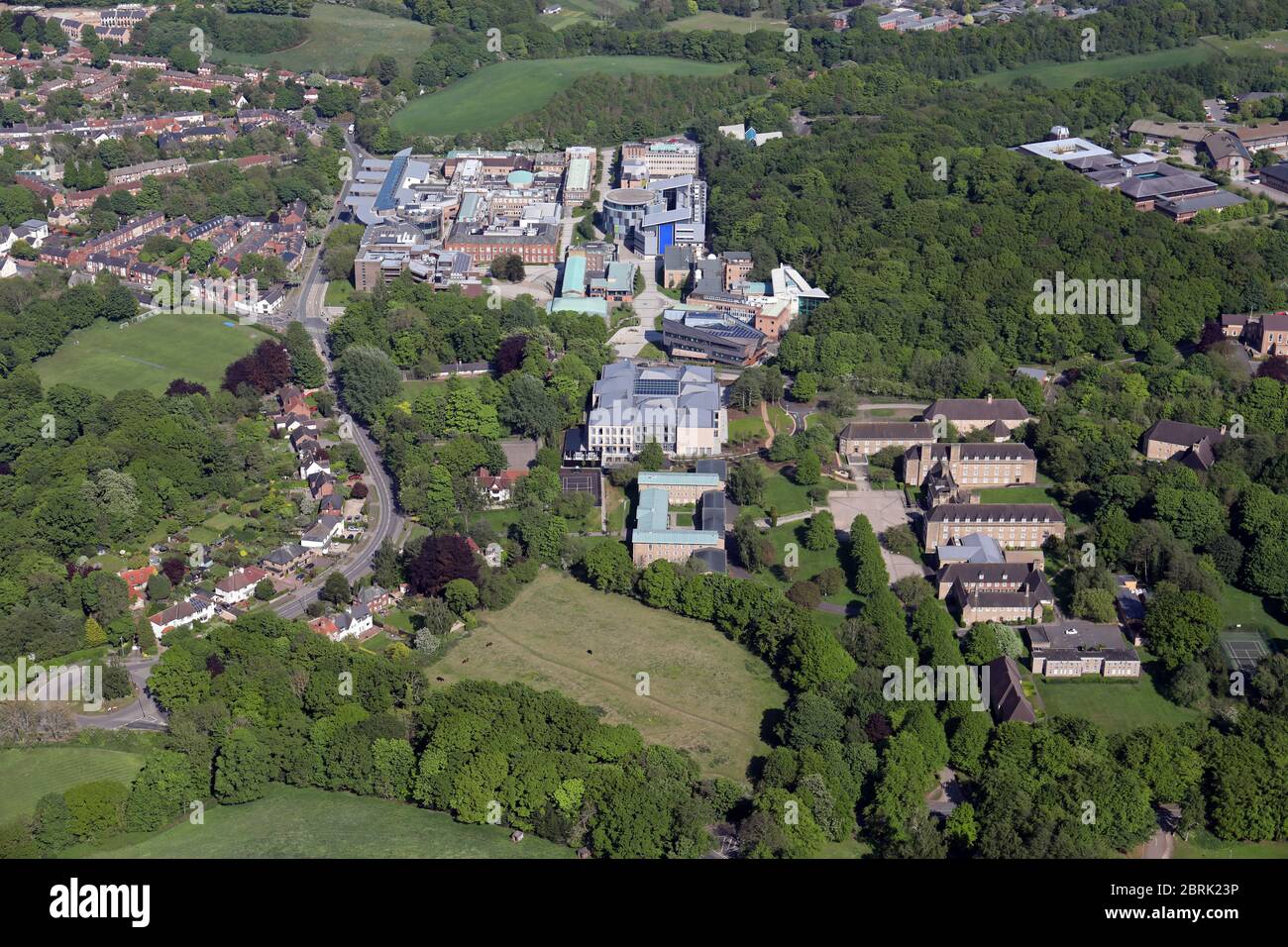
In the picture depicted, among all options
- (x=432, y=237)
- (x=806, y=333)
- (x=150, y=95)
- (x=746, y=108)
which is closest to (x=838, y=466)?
(x=806, y=333)

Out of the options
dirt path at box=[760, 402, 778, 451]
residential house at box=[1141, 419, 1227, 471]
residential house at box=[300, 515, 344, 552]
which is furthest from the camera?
dirt path at box=[760, 402, 778, 451]

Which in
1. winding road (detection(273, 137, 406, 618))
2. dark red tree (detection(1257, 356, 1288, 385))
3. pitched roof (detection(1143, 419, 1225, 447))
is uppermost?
dark red tree (detection(1257, 356, 1288, 385))

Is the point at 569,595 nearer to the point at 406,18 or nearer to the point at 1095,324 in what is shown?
the point at 1095,324

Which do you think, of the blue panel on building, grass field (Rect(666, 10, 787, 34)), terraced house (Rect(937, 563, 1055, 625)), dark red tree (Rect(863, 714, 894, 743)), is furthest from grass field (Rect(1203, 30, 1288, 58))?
dark red tree (Rect(863, 714, 894, 743))

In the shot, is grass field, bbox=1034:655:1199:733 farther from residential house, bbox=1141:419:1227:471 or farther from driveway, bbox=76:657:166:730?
driveway, bbox=76:657:166:730

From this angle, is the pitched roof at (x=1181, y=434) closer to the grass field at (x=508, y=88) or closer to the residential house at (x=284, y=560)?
the residential house at (x=284, y=560)

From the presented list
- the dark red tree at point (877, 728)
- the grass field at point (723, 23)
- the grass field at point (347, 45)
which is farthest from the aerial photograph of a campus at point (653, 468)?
the grass field at point (723, 23)
